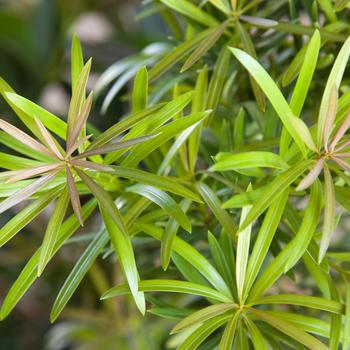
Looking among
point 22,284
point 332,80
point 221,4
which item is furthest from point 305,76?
point 22,284

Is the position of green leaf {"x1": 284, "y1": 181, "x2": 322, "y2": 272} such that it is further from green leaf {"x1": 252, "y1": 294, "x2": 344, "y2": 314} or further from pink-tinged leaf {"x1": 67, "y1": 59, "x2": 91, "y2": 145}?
pink-tinged leaf {"x1": 67, "y1": 59, "x2": 91, "y2": 145}

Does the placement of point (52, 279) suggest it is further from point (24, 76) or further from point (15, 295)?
point (15, 295)

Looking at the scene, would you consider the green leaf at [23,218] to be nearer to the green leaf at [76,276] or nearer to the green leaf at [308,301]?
the green leaf at [76,276]

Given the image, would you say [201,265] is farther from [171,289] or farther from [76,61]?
[76,61]

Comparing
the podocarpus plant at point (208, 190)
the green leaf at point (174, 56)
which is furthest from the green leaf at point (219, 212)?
the green leaf at point (174, 56)

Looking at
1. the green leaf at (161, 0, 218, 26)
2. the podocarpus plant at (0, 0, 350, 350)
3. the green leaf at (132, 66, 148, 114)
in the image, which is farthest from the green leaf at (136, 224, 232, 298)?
the green leaf at (161, 0, 218, 26)

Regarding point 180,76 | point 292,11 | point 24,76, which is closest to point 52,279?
point 24,76
